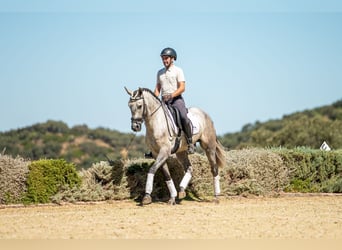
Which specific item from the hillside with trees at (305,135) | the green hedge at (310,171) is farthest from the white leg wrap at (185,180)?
the hillside with trees at (305,135)

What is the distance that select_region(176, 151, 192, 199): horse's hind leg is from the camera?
1373 centimetres

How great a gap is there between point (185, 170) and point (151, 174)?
1.78 meters

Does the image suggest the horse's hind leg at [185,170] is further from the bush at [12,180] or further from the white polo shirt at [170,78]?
the bush at [12,180]

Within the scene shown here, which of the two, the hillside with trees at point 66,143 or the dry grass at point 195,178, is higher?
the hillside with trees at point 66,143

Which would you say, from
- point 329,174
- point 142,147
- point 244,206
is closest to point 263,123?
point 142,147

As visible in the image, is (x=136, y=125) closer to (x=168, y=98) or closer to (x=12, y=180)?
(x=168, y=98)

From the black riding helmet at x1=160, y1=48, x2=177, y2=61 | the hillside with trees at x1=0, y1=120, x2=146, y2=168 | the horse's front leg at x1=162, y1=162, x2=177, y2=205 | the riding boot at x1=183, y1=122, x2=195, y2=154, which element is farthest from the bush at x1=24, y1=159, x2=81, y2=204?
the hillside with trees at x1=0, y1=120, x2=146, y2=168

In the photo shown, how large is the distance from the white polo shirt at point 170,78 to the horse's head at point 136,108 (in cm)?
88

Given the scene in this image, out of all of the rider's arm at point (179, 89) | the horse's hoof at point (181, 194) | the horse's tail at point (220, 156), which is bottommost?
the horse's hoof at point (181, 194)

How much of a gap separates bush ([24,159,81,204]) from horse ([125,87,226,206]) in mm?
1915

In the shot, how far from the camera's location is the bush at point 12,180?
1297 centimetres

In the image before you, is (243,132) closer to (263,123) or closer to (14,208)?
(263,123)

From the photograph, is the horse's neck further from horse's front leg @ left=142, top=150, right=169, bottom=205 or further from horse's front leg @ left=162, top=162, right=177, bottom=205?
horse's front leg @ left=162, top=162, right=177, bottom=205

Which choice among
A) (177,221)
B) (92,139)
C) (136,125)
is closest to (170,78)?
(136,125)
